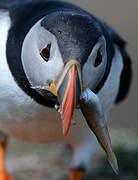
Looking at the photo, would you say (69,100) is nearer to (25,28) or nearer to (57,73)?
(57,73)

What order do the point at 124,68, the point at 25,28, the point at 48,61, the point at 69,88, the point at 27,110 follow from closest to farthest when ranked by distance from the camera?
the point at 69,88
the point at 48,61
the point at 25,28
the point at 27,110
the point at 124,68

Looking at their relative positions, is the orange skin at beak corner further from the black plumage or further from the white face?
the black plumage

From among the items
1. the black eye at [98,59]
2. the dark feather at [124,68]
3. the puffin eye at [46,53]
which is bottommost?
the dark feather at [124,68]

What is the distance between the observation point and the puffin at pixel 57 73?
1.86 m

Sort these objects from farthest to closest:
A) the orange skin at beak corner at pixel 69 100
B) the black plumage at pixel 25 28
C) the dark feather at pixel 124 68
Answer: the dark feather at pixel 124 68, the black plumage at pixel 25 28, the orange skin at beak corner at pixel 69 100

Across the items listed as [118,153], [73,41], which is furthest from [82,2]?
[73,41]

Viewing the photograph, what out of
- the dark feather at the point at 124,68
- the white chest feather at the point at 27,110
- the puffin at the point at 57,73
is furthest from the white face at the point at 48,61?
the dark feather at the point at 124,68

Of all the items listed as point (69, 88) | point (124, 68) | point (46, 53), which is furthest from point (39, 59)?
point (124, 68)

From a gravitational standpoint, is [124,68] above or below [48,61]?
below

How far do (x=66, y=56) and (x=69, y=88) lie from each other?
0.14 m

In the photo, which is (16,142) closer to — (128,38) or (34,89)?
(34,89)

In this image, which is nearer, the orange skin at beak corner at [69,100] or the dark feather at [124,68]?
the orange skin at beak corner at [69,100]

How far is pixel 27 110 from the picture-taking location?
243 cm

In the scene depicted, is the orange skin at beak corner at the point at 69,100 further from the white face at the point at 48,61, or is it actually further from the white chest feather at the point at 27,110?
the white chest feather at the point at 27,110
